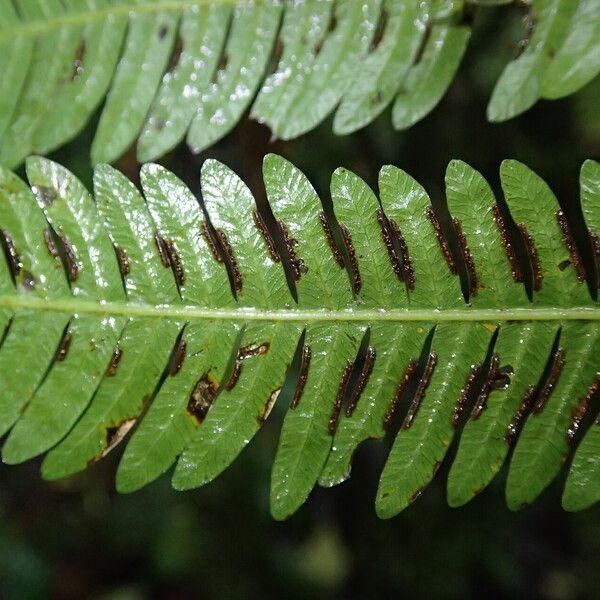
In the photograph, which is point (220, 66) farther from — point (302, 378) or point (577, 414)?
point (577, 414)

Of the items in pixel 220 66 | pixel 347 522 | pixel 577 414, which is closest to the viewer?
pixel 577 414

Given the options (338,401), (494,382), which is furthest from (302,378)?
(494,382)

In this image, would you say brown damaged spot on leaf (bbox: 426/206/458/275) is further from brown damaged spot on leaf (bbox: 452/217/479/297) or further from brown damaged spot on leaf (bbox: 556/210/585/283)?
brown damaged spot on leaf (bbox: 556/210/585/283)

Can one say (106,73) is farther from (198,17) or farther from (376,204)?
(376,204)

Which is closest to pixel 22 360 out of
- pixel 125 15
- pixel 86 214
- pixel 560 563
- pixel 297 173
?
pixel 86 214

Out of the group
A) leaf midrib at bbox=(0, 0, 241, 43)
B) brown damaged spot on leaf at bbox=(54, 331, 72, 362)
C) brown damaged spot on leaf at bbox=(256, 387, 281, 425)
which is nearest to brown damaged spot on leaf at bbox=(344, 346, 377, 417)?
brown damaged spot on leaf at bbox=(256, 387, 281, 425)
